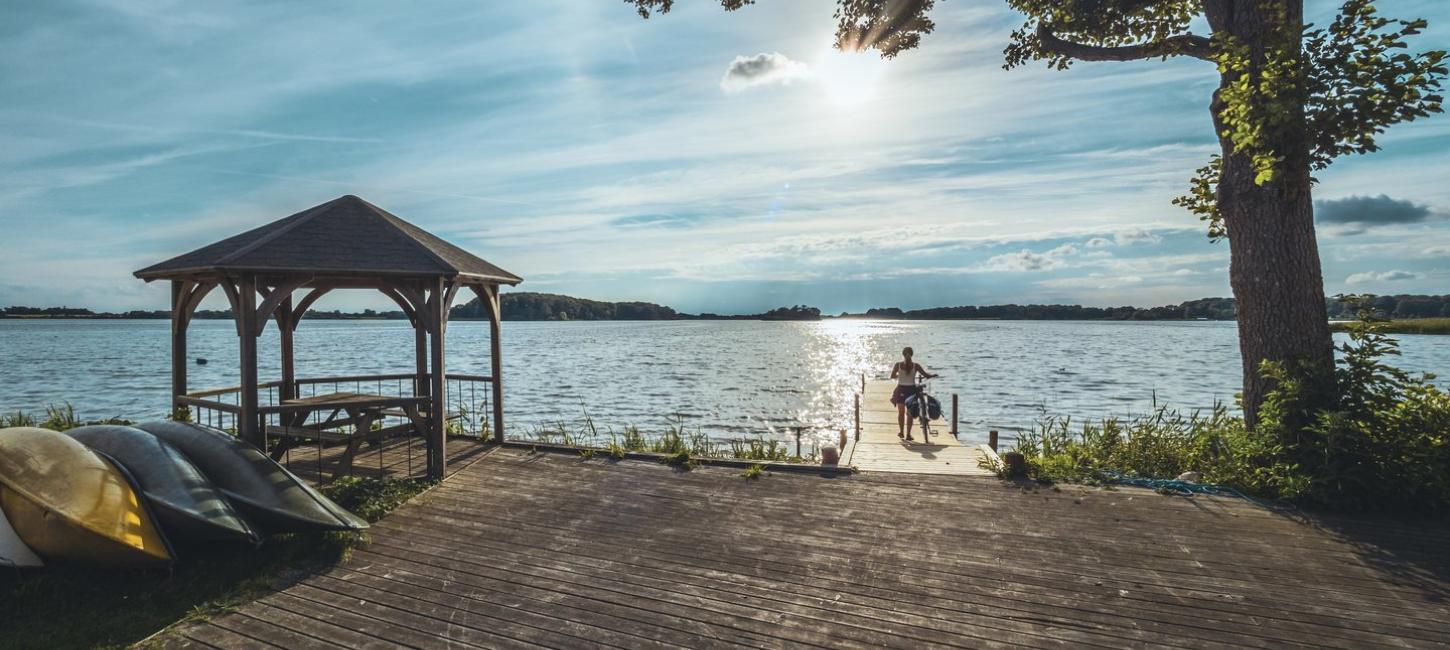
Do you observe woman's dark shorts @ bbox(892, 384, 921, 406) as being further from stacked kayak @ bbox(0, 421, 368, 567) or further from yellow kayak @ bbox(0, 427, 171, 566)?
yellow kayak @ bbox(0, 427, 171, 566)

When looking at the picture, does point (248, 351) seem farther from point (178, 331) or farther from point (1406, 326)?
point (1406, 326)

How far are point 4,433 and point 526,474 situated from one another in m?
5.26

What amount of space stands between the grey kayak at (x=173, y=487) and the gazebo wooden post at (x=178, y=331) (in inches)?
106

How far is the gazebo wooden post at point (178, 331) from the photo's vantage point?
9484 mm

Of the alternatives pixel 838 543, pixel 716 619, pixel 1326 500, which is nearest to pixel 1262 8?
pixel 1326 500

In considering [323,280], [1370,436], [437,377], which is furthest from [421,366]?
[1370,436]

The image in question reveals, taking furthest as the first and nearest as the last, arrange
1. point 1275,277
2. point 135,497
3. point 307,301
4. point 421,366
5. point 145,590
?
point 421,366
point 307,301
point 1275,277
point 135,497
point 145,590

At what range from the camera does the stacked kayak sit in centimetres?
588

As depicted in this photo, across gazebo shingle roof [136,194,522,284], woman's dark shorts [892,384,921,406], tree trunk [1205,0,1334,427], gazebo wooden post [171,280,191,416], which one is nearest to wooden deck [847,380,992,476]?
woman's dark shorts [892,384,921,406]

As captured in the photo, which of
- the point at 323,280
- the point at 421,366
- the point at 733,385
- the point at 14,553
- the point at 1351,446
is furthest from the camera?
the point at 733,385

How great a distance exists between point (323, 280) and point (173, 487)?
4778 millimetres

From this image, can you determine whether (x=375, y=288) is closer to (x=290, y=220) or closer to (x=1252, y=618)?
(x=290, y=220)

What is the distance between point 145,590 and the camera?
5746 mm

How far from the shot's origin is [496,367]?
11641 mm
